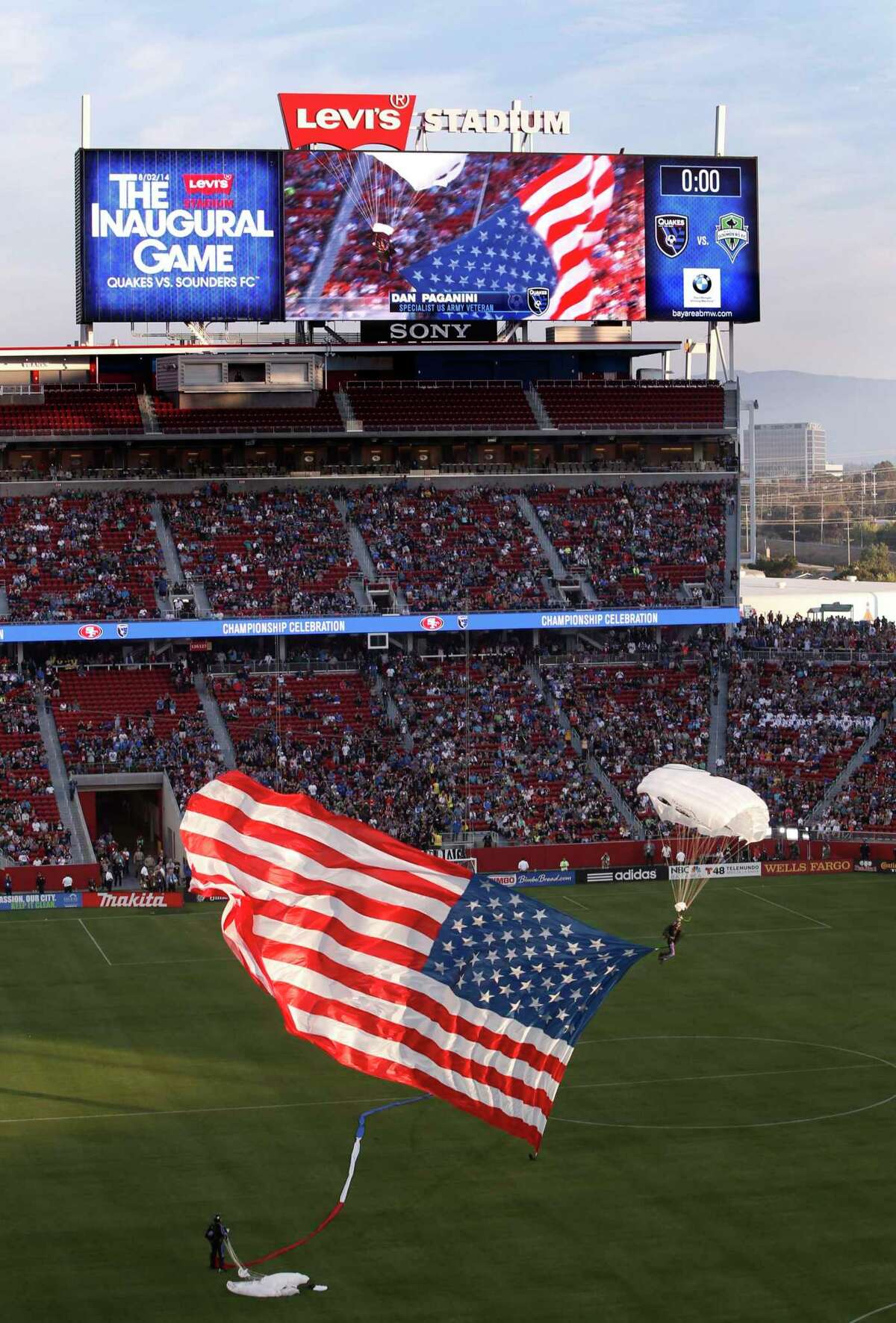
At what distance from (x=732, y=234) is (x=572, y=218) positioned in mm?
6673

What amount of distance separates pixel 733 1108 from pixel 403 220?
4671 cm

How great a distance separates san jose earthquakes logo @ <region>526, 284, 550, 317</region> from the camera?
3014 inches

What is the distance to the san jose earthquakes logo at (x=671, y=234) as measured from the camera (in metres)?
77.4

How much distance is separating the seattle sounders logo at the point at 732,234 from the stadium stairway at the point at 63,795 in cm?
3327

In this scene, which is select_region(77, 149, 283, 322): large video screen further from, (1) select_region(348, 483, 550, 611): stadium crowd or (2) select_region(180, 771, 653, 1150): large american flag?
(2) select_region(180, 771, 653, 1150): large american flag

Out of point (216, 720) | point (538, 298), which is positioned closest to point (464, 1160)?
point (216, 720)

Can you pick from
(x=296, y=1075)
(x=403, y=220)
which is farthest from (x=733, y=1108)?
(x=403, y=220)

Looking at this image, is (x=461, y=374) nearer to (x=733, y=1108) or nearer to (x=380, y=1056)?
(x=733, y=1108)

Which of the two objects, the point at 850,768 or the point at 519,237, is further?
the point at 519,237

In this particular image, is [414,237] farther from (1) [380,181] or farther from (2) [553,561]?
(2) [553,561]

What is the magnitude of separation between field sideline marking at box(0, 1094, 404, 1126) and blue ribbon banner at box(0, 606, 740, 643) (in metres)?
32.7

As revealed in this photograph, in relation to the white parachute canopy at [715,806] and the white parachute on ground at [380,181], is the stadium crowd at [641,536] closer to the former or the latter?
the white parachute on ground at [380,181]

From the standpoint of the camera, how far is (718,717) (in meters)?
74.1

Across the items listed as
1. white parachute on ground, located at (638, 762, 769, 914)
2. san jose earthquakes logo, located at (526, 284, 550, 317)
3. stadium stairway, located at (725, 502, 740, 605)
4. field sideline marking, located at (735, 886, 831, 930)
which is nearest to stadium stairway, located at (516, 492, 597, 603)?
stadium stairway, located at (725, 502, 740, 605)
